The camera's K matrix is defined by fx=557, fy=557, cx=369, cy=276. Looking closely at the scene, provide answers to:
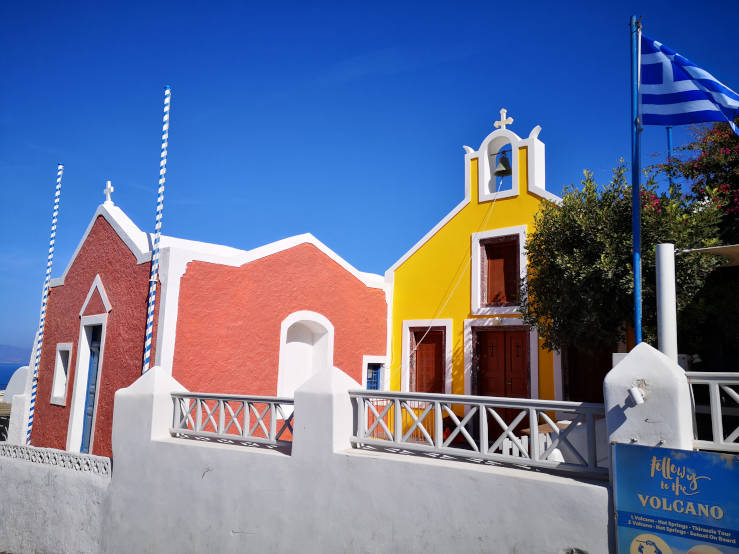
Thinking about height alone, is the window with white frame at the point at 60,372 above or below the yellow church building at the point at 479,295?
below

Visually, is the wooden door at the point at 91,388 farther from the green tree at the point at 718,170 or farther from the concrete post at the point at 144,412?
the green tree at the point at 718,170

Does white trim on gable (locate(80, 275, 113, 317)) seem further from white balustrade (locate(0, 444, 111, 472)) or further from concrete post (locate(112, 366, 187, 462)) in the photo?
concrete post (locate(112, 366, 187, 462))

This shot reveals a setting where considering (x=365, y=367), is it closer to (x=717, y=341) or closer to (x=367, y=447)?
(x=367, y=447)

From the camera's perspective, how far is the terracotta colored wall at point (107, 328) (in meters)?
10.1

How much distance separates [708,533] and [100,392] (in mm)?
9918

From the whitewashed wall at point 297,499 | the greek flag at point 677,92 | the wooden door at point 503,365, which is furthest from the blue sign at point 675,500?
the wooden door at point 503,365

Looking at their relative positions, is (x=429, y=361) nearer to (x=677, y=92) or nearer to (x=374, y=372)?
(x=374, y=372)

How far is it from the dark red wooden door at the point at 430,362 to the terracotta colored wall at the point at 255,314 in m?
1.20

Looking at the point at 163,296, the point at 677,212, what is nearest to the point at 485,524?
the point at 677,212

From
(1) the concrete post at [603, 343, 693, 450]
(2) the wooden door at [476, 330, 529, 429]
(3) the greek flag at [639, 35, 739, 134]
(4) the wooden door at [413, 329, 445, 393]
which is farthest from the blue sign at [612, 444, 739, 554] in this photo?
(4) the wooden door at [413, 329, 445, 393]

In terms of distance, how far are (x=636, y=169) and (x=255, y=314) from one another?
22.8 feet

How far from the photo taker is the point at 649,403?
4598 millimetres

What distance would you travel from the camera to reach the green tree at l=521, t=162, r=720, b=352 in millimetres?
8391

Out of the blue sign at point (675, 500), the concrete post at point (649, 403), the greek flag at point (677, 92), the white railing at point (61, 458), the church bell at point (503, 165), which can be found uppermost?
the church bell at point (503, 165)
